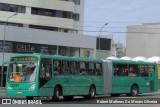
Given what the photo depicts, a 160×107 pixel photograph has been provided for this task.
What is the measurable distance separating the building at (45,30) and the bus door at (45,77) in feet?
102

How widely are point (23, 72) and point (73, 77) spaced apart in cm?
427

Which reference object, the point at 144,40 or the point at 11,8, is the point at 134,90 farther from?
the point at 144,40

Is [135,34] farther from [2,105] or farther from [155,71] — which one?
[2,105]

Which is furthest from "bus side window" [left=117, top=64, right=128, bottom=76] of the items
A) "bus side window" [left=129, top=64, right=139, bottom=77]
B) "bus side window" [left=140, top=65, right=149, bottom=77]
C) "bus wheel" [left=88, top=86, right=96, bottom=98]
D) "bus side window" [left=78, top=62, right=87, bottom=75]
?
"bus side window" [left=78, top=62, right=87, bottom=75]

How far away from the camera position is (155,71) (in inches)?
1542

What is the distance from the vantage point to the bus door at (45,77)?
25.7 m

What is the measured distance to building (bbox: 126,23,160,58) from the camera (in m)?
95.4

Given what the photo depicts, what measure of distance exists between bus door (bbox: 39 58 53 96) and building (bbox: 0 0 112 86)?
3098cm

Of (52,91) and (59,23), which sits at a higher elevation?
(59,23)

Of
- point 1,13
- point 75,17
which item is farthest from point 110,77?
point 75,17

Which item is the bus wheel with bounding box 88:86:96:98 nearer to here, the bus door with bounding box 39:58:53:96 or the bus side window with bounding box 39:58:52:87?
the bus door with bounding box 39:58:53:96

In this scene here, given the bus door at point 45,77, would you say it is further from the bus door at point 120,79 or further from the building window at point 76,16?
the building window at point 76,16

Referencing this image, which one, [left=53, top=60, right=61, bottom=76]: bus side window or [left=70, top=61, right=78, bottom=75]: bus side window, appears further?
[left=70, top=61, right=78, bottom=75]: bus side window

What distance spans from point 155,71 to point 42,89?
16.3 m
